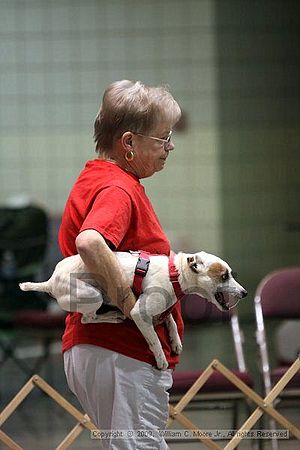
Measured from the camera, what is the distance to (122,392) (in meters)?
2.21

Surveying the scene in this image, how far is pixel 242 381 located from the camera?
352 centimetres

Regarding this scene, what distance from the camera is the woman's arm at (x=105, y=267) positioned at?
2.10 meters

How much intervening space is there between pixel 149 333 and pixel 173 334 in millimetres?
116

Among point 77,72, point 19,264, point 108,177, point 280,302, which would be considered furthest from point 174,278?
point 77,72

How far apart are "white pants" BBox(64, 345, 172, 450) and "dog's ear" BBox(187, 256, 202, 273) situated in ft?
0.77

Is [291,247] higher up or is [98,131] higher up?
[98,131]

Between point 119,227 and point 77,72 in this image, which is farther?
point 77,72

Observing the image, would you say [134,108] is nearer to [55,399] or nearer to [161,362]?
[161,362]

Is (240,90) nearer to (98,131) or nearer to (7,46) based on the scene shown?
(7,46)

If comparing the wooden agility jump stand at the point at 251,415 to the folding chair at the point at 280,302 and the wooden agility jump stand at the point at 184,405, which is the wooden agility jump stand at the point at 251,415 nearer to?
the wooden agility jump stand at the point at 184,405

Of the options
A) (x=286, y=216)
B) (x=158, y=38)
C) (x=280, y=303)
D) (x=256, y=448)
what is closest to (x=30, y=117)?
(x=158, y=38)

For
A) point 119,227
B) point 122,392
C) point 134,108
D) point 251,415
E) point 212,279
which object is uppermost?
point 134,108

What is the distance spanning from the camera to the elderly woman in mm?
2172

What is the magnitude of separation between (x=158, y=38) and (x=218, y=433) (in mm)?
3708
